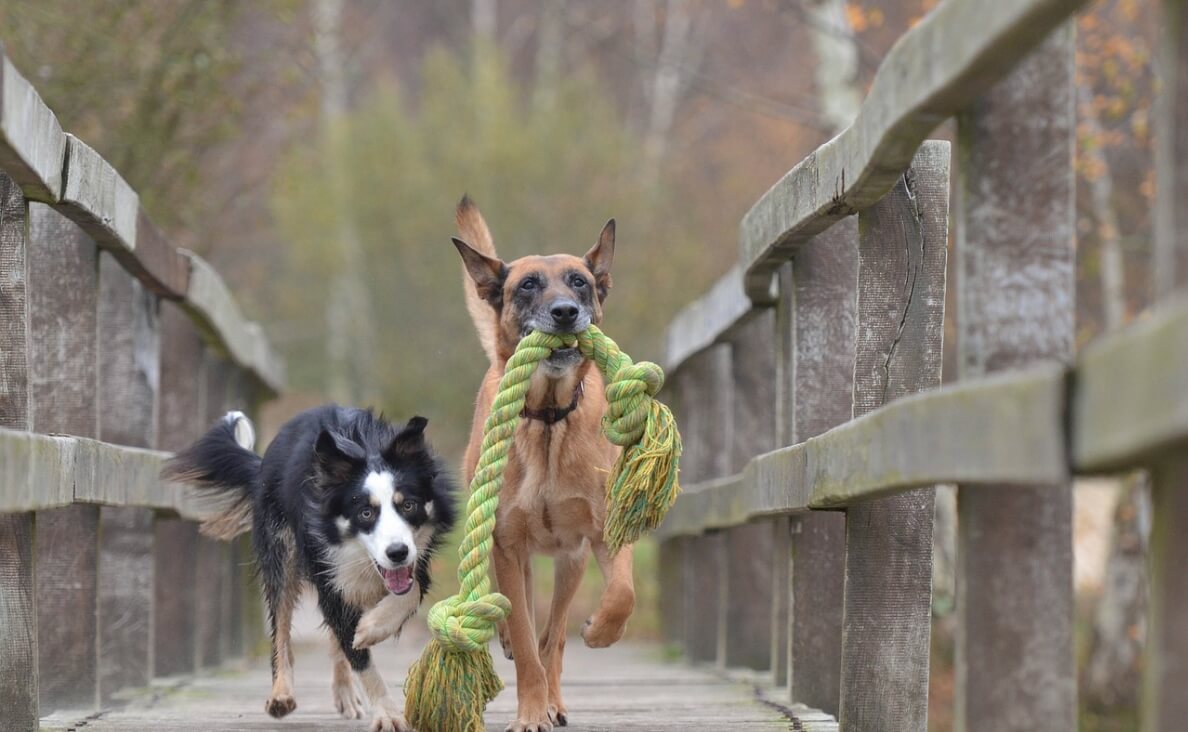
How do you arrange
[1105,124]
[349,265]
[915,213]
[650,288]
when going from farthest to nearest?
[349,265], [650,288], [1105,124], [915,213]

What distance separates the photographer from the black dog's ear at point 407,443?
477 centimetres

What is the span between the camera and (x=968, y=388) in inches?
102

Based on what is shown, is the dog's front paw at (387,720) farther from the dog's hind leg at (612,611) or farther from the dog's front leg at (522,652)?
the dog's hind leg at (612,611)

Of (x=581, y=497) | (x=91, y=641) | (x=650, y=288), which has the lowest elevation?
(x=91, y=641)

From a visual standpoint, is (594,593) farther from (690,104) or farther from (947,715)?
(690,104)

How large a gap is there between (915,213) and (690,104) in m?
29.9

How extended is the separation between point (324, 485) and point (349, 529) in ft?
0.55

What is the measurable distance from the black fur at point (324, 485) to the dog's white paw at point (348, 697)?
25 cm

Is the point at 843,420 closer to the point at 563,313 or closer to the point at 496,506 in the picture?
the point at 563,313

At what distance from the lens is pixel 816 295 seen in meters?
4.85

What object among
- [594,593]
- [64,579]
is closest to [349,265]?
[594,593]

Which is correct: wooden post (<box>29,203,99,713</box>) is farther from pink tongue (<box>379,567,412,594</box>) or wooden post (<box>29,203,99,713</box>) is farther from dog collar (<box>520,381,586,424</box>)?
dog collar (<box>520,381,586,424</box>)

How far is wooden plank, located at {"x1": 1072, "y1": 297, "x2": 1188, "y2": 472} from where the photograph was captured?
6.19 feet

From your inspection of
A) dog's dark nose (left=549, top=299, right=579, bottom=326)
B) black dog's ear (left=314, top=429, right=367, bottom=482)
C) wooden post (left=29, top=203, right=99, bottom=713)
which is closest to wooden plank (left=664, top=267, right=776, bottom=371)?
dog's dark nose (left=549, top=299, right=579, bottom=326)
